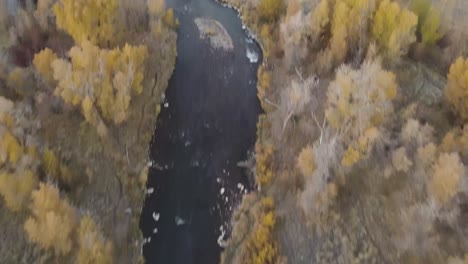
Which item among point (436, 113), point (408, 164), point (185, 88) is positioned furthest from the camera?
point (185, 88)

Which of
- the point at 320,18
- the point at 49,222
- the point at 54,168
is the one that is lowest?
the point at 54,168

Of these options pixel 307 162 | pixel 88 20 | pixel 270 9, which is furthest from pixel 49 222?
pixel 270 9

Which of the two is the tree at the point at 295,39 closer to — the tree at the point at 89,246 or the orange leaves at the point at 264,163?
the orange leaves at the point at 264,163

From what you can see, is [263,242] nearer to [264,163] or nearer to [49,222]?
[264,163]

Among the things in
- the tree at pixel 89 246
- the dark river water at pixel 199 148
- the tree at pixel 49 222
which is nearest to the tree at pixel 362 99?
the dark river water at pixel 199 148

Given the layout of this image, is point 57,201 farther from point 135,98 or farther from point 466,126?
point 466,126

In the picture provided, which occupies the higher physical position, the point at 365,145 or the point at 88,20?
the point at 88,20

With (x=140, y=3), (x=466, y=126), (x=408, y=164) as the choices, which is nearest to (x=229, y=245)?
(x=408, y=164)
